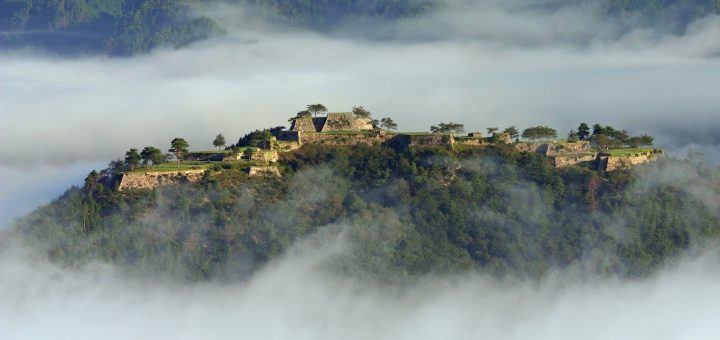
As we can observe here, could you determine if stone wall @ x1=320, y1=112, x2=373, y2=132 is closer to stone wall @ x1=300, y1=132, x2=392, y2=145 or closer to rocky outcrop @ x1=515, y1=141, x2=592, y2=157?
stone wall @ x1=300, y1=132, x2=392, y2=145

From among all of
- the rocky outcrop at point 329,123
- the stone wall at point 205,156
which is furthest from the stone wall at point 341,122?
the stone wall at point 205,156

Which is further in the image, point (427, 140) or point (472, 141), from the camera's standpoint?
point (472, 141)

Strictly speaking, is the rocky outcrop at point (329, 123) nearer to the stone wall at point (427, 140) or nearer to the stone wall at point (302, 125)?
the stone wall at point (302, 125)

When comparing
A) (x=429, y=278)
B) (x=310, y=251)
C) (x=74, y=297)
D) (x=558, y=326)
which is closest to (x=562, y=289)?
(x=558, y=326)

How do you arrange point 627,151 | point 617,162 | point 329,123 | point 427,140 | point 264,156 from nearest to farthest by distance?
point 264,156 < point 617,162 < point 427,140 < point 627,151 < point 329,123

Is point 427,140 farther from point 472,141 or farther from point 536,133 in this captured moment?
point 536,133

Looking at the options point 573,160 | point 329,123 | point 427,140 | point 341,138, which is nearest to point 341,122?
point 329,123
